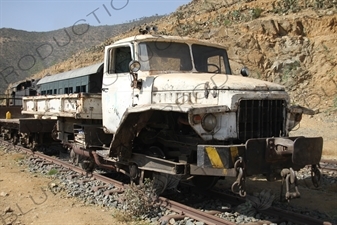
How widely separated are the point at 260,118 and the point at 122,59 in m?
2.96

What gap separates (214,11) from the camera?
1195 inches

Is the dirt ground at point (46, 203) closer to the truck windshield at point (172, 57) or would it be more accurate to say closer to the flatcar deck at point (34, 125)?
the flatcar deck at point (34, 125)

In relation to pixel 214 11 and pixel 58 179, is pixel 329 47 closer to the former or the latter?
pixel 214 11

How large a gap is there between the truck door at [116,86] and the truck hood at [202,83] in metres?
0.81

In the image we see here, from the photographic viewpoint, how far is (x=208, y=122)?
5664 millimetres

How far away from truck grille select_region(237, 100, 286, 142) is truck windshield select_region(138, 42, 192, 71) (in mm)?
1660

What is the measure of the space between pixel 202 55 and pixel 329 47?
52.1ft

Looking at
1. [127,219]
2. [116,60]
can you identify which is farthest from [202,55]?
[127,219]

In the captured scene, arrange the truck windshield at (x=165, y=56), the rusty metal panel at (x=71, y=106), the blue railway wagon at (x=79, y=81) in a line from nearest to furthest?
the truck windshield at (x=165, y=56)
the rusty metal panel at (x=71, y=106)
the blue railway wagon at (x=79, y=81)

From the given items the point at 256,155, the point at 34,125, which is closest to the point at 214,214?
the point at 256,155

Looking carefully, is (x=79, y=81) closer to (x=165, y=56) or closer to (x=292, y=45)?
(x=165, y=56)

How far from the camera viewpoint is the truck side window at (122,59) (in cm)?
735

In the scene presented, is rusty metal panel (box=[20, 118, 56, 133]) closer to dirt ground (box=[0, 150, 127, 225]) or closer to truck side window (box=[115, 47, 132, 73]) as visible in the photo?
dirt ground (box=[0, 150, 127, 225])

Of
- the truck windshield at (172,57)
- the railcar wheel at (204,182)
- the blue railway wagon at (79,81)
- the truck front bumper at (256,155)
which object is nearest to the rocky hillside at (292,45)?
the blue railway wagon at (79,81)
